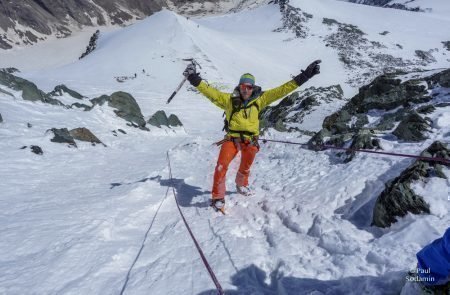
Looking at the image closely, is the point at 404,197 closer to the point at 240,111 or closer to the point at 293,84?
the point at 293,84

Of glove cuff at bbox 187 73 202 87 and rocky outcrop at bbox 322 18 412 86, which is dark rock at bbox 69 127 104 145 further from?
rocky outcrop at bbox 322 18 412 86

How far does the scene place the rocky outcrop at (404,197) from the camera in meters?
5.03

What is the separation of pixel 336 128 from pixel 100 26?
110 m

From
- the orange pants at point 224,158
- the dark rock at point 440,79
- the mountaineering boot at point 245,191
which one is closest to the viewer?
the orange pants at point 224,158

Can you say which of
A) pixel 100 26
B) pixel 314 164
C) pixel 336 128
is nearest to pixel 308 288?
pixel 314 164

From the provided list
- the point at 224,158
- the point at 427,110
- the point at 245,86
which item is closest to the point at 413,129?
the point at 427,110

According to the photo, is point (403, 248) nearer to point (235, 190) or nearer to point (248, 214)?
point (248, 214)

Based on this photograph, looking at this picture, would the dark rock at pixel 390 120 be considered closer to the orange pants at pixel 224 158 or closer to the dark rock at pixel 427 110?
the dark rock at pixel 427 110

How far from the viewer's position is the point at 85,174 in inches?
424

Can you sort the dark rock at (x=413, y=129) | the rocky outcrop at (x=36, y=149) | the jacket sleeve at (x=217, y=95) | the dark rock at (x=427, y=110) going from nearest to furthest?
the jacket sleeve at (x=217, y=95) < the dark rock at (x=413, y=129) < the dark rock at (x=427, y=110) < the rocky outcrop at (x=36, y=149)

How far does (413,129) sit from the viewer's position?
324 inches

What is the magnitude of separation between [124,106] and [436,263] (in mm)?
20090

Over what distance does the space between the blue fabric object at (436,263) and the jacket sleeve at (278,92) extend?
167 inches

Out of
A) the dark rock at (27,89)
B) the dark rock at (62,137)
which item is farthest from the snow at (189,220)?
the dark rock at (27,89)
